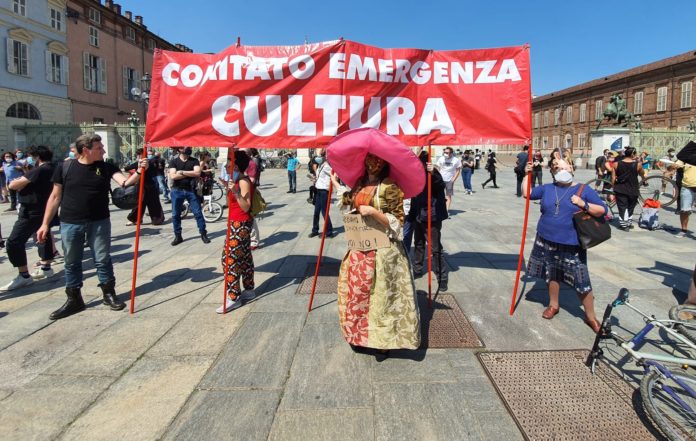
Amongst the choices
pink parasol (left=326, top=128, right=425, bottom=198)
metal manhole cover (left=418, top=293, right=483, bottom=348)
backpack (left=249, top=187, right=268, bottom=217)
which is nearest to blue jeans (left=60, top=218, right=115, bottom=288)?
backpack (left=249, top=187, right=268, bottom=217)

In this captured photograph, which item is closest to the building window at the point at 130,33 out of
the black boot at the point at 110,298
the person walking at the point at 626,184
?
→ the black boot at the point at 110,298

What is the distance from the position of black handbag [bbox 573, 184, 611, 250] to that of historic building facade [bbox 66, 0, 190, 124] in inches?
1434

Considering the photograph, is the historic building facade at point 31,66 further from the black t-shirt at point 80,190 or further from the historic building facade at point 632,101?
the historic building facade at point 632,101

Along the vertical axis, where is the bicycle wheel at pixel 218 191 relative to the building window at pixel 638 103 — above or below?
below

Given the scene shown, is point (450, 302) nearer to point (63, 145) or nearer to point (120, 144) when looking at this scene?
point (120, 144)

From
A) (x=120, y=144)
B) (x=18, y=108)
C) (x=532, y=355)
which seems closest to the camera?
(x=532, y=355)

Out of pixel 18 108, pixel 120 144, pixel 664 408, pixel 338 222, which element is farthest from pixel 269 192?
pixel 18 108

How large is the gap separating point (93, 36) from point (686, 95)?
176 feet

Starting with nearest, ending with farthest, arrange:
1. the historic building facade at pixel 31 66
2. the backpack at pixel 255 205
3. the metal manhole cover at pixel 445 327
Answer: the metal manhole cover at pixel 445 327 → the backpack at pixel 255 205 → the historic building facade at pixel 31 66

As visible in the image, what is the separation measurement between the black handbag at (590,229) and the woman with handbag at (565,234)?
42mm

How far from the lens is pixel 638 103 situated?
152ft

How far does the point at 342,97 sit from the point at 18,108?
104 feet

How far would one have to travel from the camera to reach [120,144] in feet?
80.6

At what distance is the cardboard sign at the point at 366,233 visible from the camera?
10.5 feet
